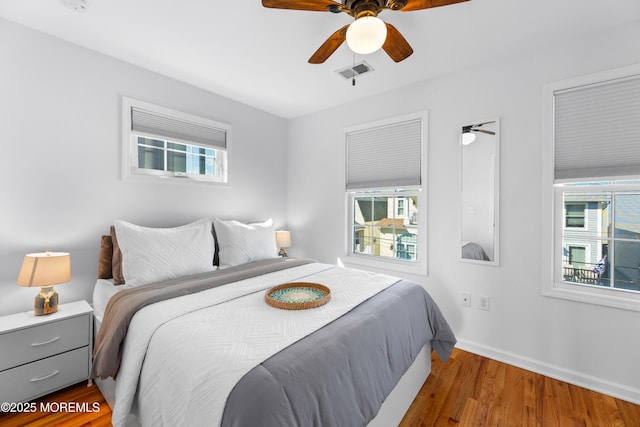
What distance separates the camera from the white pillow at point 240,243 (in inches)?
103

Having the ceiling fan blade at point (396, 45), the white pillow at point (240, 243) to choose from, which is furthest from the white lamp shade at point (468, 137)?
the white pillow at point (240, 243)

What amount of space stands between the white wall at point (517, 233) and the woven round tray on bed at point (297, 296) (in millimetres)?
1430

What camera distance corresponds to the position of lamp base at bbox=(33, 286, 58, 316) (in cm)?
185

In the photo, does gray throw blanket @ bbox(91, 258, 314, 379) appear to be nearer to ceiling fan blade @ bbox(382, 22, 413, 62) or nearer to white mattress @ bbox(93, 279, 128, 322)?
white mattress @ bbox(93, 279, 128, 322)

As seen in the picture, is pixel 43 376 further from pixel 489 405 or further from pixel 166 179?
pixel 489 405

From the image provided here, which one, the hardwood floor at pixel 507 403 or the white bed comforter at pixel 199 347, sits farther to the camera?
the hardwood floor at pixel 507 403

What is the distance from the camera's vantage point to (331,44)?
1.73 metres

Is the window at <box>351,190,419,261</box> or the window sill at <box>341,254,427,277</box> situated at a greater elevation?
the window at <box>351,190,419,261</box>

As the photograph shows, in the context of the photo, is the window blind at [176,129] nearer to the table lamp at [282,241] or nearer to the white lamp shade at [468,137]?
the table lamp at [282,241]

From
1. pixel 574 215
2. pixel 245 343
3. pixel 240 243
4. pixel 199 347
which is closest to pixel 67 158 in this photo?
pixel 240 243

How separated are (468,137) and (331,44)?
5.07ft

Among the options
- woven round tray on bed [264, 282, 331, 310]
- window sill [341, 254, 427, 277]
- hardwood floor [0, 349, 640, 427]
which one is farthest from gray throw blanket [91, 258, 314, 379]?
window sill [341, 254, 427, 277]

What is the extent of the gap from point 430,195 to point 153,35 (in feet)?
8.83

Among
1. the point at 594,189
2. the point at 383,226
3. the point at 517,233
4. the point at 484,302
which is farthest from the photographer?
the point at 383,226
